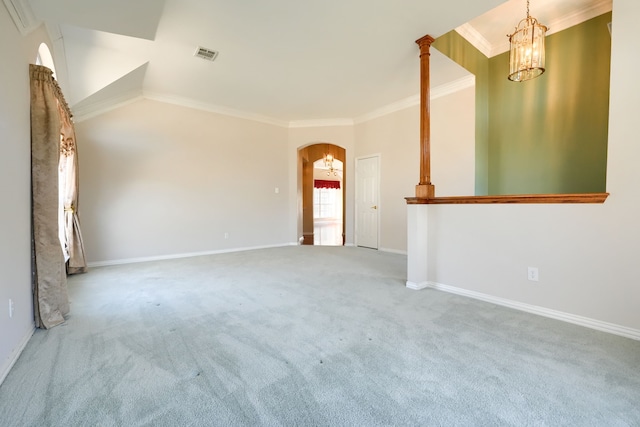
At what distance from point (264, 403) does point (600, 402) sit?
160cm

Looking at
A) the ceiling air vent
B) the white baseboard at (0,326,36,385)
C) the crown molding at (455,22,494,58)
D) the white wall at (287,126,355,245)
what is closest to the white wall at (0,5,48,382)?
the white baseboard at (0,326,36,385)

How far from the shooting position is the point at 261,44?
3.27m

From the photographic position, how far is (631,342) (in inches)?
74.5

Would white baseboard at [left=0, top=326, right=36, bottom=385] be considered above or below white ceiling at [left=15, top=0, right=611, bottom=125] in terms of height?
below

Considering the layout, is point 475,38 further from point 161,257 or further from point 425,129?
point 161,257

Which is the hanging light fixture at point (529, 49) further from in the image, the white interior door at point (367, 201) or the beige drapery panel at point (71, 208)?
the beige drapery panel at point (71, 208)

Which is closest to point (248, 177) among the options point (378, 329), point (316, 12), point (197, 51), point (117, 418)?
point (197, 51)

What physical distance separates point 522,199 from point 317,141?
4581 mm

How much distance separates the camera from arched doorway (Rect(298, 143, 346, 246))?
8.63 meters

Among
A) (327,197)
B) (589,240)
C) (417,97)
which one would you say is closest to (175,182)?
(417,97)

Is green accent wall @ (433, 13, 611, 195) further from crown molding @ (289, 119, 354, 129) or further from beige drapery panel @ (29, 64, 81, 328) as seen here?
beige drapery panel @ (29, 64, 81, 328)

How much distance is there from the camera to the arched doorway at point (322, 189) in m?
8.63

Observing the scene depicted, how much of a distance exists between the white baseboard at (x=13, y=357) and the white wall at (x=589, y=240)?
353 centimetres

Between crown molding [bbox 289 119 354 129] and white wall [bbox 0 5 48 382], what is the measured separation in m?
4.53
